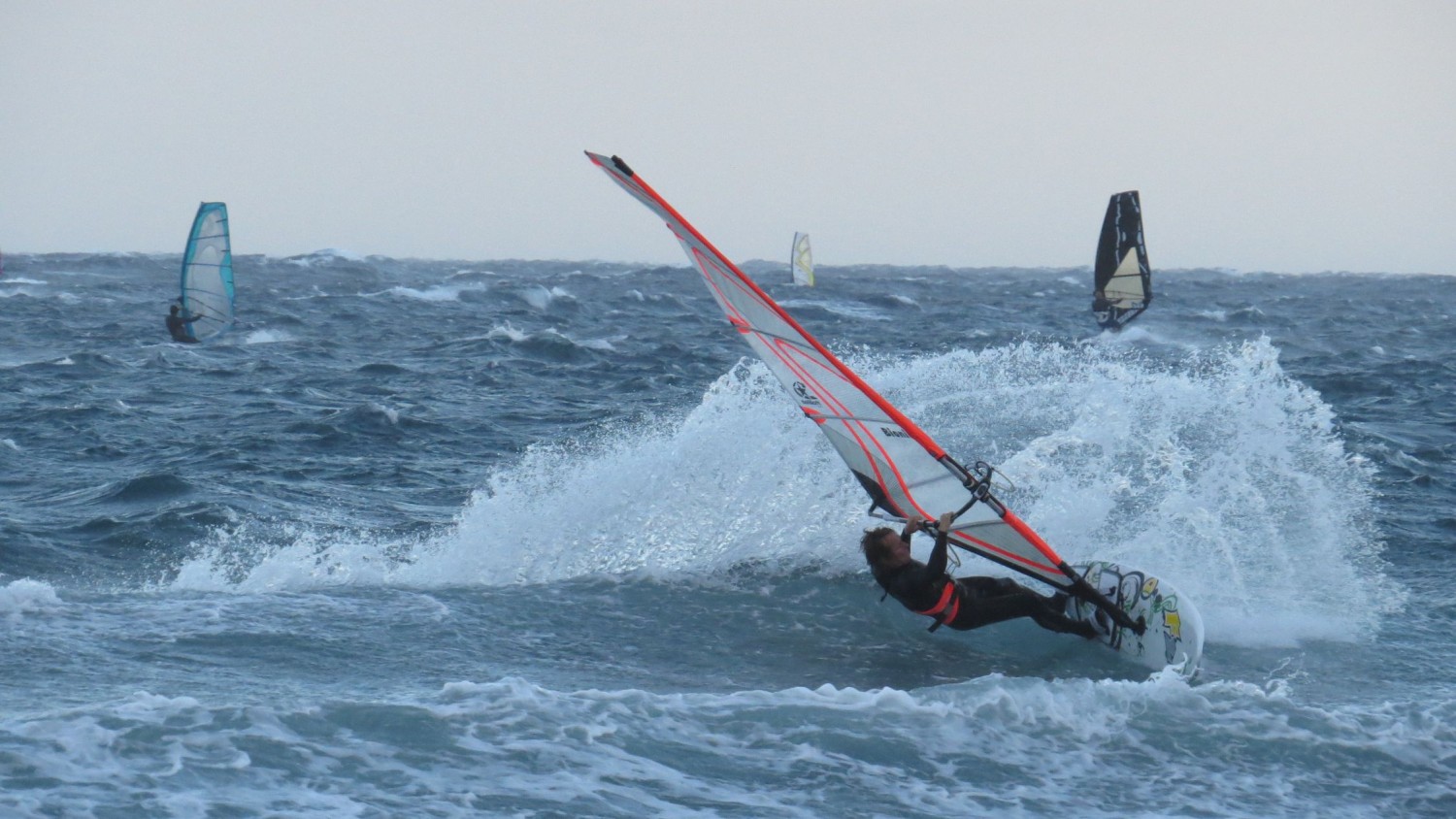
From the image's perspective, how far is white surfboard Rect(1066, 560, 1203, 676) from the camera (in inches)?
246

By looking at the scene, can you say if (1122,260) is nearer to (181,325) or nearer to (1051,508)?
(1051,508)

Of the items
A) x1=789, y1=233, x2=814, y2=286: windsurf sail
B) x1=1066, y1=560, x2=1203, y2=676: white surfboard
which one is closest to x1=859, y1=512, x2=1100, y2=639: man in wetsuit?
x1=1066, y1=560, x2=1203, y2=676: white surfboard

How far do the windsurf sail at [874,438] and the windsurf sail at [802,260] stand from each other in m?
40.4

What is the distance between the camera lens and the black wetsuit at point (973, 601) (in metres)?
6.37

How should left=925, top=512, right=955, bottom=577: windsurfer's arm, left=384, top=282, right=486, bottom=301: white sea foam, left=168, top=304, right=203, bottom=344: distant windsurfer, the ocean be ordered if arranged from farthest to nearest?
1. left=384, top=282, right=486, bottom=301: white sea foam
2. left=168, top=304, right=203, bottom=344: distant windsurfer
3. left=925, top=512, right=955, bottom=577: windsurfer's arm
4. the ocean

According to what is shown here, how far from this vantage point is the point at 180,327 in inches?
778

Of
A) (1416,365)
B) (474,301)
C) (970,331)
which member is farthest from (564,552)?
(474,301)

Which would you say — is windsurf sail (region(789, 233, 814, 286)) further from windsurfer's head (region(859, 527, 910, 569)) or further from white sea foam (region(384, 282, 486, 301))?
windsurfer's head (region(859, 527, 910, 569))

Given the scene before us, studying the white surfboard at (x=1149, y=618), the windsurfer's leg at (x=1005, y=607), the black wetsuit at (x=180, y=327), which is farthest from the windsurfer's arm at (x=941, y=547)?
the black wetsuit at (x=180, y=327)

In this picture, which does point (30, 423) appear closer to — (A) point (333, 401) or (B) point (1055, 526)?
(A) point (333, 401)

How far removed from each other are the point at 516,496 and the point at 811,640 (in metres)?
2.79

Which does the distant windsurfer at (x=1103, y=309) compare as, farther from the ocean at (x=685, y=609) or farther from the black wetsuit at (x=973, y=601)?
the black wetsuit at (x=973, y=601)

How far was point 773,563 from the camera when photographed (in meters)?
8.10

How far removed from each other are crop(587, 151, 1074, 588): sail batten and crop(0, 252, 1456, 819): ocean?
1.88 feet
